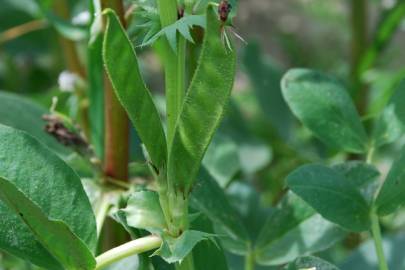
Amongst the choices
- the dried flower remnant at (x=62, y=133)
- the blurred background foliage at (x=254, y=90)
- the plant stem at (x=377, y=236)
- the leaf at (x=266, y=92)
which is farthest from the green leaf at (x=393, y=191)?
the leaf at (x=266, y=92)

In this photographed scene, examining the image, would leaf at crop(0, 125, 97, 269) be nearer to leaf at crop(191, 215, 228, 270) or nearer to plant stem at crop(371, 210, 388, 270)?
leaf at crop(191, 215, 228, 270)

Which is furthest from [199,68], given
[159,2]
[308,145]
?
[308,145]

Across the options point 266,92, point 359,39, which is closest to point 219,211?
point 266,92

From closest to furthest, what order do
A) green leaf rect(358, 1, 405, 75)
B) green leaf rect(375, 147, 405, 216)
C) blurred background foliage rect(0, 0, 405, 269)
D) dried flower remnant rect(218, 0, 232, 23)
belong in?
1. dried flower remnant rect(218, 0, 232, 23)
2. green leaf rect(375, 147, 405, 216)
3. blurred background foliage rect(0, 0, 405, 269)
4. green leaf rect(358, 1, 405, 75)

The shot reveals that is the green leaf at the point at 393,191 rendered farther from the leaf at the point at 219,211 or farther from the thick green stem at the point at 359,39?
the thick green stem at the point at 359,39

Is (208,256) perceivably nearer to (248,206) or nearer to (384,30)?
(248,206)

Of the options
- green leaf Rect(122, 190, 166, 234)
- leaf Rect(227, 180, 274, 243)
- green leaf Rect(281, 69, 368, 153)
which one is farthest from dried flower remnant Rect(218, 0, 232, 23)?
leaf Rect(227, 180, 274, 243)
